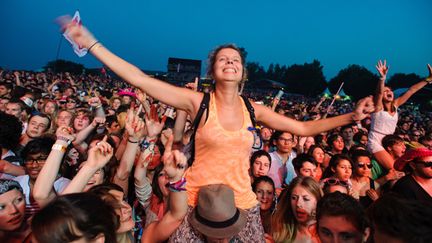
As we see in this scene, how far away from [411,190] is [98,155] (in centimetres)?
300

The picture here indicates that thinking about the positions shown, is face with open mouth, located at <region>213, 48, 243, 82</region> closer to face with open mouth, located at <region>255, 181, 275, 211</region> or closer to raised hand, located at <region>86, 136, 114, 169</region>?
raised hand, located at <region>86, 136, 114, 169</region>

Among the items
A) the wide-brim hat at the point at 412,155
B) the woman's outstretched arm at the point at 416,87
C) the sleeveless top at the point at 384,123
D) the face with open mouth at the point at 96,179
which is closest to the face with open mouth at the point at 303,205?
the wide-brim hat at the point at 412,155

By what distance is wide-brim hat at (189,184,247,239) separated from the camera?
2.01 metres

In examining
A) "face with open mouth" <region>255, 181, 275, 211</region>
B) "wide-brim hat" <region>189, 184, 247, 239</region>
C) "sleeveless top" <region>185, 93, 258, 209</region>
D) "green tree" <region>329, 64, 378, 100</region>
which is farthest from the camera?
"green tree" <region>329, 64, 378, 100</region>

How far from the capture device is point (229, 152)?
7.27ft

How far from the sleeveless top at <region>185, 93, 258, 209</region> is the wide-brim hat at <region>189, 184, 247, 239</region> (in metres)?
0.12

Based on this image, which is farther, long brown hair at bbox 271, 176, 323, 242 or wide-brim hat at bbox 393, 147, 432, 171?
wide-brim hat at bbox 393, 147, 432, 171

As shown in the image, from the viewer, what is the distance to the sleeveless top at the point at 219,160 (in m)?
2.21

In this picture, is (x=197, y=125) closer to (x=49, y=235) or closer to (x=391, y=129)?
(x=49, y=235)

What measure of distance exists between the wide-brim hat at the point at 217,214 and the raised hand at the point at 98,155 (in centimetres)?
77

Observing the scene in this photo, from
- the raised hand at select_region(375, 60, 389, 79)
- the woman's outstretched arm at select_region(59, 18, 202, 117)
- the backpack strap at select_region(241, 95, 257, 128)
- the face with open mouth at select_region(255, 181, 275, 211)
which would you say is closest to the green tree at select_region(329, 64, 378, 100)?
the raised hand at select_region(375, 60, 389, 79)

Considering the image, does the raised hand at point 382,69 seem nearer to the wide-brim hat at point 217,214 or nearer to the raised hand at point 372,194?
the raised hand at point 372,194

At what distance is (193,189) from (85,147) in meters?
3.25

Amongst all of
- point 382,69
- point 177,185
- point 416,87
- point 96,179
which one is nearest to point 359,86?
point 416,87
